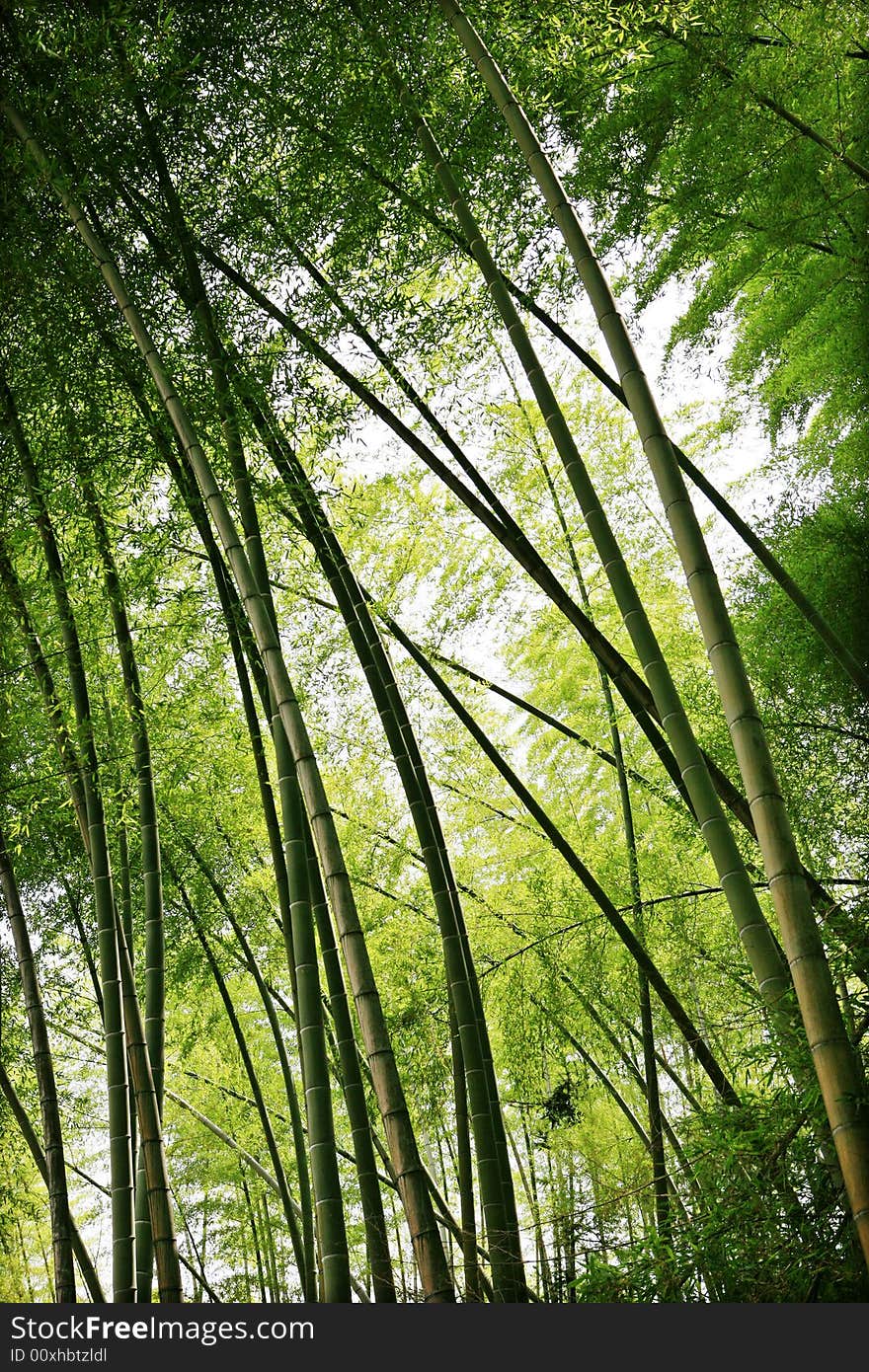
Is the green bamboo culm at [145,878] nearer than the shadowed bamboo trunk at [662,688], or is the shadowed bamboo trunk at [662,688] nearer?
the shadowed bamboo trunk at [662,688]

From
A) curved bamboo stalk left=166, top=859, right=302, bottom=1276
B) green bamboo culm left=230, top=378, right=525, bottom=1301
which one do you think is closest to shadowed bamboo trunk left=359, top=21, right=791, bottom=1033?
green bamboo culm left=230, top=378, right=525, bottom=1301

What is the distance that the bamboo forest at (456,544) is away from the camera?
2.23 m

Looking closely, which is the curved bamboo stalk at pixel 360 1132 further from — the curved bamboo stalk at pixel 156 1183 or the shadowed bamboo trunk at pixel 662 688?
the shadowed bamboo trunk at pixel 662 688

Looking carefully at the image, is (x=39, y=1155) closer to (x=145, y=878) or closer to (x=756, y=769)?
(x=145, y=878)

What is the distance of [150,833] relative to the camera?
401 cm

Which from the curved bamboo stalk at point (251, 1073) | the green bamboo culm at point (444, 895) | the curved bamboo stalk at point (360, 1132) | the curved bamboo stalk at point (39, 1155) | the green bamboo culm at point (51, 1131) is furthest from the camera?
the curved bamboo stalk at point (251, 1073)

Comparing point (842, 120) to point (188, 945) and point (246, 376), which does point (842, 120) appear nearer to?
point (246, 376)

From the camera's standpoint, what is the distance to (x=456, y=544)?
6871mm

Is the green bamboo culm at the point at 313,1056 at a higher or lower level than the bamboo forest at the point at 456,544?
lower

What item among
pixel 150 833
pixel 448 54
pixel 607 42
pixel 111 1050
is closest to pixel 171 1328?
pixel 111 1050

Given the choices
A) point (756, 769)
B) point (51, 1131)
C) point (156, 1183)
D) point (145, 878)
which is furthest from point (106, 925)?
point (756, 769)

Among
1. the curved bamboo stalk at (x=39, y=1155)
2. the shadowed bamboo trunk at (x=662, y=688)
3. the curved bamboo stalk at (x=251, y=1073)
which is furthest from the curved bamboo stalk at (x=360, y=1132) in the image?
the curved bamboo stalk at (x=251, y=1073)

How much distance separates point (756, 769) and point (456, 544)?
5128mm

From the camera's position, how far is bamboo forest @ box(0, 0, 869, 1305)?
2229mm
